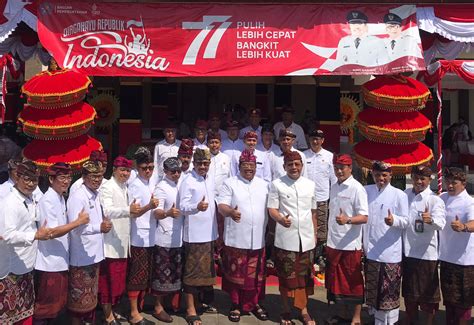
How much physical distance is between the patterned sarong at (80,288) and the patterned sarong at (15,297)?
0.37m

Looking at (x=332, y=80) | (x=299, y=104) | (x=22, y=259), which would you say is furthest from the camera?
(x=299, y=104)

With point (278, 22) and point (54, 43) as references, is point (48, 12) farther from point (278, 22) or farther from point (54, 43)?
point (278, 22)

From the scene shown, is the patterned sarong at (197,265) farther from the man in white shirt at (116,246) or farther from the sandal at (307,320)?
the sandal at (307,320)

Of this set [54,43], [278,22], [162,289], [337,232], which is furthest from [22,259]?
[278,22]

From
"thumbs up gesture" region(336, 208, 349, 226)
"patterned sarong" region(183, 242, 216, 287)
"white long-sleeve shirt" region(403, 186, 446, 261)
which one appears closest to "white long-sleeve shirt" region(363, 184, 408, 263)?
"white long-sleeve shirt" region(403, 186, 446, 261)

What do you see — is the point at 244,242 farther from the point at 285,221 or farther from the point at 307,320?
the point at 307,320

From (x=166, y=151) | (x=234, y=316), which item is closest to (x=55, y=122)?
(x=166, y=151)

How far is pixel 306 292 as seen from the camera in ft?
15.3

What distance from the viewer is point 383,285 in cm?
430

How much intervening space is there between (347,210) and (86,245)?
2.20 m

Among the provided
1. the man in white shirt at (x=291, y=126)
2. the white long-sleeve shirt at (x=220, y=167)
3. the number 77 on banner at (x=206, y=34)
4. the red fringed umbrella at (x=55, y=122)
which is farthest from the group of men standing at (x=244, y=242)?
the man in white shirt at (x=291, y=126)

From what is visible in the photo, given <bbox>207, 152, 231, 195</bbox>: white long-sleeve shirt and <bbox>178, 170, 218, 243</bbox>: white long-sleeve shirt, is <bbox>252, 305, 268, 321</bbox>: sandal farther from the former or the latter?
<bbox>207, 152, 231, 195</bbox>: white long-sleeve shirt

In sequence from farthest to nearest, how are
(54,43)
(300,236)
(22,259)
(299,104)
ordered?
(299,104) → (54,43) → (300,236) → (22,259)

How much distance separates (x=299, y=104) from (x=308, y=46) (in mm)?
4902
